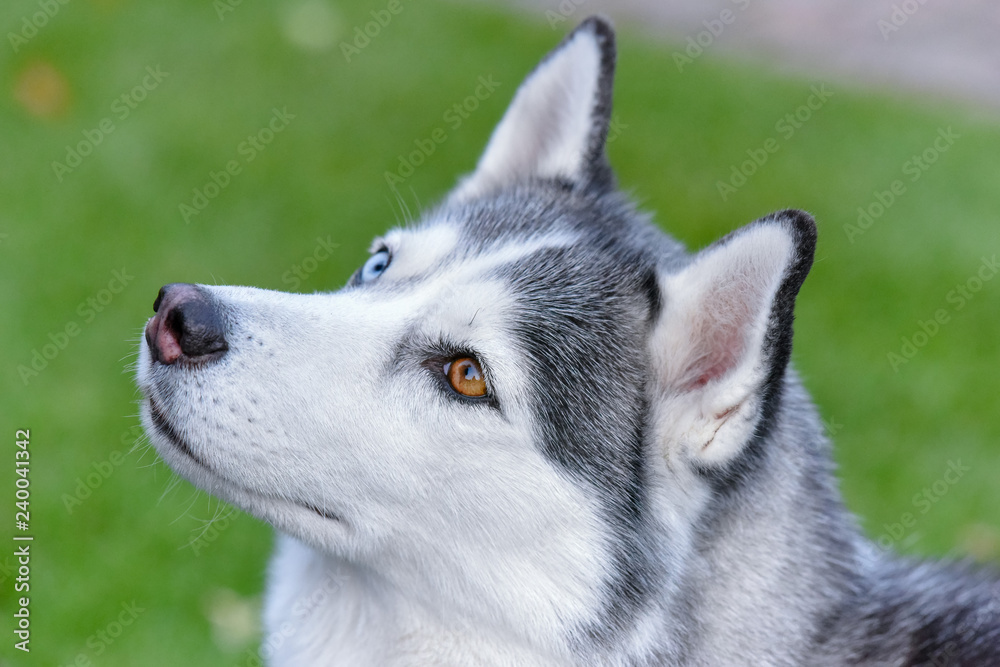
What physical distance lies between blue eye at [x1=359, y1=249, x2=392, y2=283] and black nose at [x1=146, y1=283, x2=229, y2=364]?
32.6 inches

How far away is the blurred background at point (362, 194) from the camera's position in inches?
214

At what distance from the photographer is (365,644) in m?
3.28

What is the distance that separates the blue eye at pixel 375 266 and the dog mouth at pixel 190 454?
98 cm

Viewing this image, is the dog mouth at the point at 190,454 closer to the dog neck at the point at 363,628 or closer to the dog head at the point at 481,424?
the dog head at the point at 481,424

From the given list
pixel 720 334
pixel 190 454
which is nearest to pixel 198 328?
pixel 190 454

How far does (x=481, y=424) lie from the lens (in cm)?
295

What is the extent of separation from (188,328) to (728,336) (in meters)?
1.63

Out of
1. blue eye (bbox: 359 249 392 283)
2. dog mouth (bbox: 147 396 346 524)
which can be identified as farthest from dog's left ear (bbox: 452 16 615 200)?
dog mouth (bbox: 147 396 346 524)

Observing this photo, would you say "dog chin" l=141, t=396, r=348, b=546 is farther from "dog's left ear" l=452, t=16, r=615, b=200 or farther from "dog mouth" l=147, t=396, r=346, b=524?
"dog's left ear" l=452, t=16, r=615, b=200

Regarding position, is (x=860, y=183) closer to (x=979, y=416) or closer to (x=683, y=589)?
(x=979, y=416)

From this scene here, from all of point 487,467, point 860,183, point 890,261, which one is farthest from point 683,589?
point 860,183

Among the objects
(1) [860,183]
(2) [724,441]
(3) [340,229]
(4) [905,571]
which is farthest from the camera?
(1) [860,183]

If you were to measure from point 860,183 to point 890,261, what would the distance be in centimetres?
115

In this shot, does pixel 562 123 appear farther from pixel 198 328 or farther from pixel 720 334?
pixel 198 328
